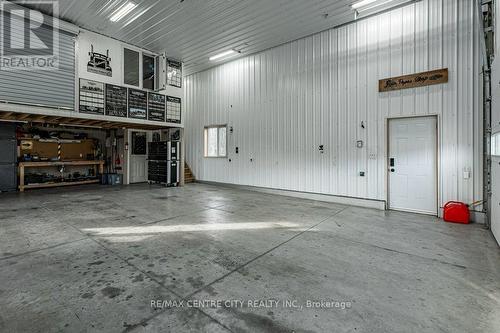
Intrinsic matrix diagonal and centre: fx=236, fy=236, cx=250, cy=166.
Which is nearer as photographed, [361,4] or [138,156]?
[361,4]

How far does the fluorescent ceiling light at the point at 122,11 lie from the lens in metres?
5.77

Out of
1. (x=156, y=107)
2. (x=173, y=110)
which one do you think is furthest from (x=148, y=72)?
(x=173, y=110)

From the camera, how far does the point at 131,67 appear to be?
771 cm

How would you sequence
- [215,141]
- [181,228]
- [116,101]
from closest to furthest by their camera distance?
[181,228] < [116,101] < [215,141]

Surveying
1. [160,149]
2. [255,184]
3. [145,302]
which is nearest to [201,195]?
[255,184]

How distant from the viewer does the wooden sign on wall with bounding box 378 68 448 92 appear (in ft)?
17.1

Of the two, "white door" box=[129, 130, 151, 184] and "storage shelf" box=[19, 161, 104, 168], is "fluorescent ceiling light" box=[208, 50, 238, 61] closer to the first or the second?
"white door" box=[129, 130, 151, 184]

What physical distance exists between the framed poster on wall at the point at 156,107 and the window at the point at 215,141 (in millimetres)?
2248

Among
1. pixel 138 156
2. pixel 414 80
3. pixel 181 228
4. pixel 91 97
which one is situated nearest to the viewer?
pixel 181 228

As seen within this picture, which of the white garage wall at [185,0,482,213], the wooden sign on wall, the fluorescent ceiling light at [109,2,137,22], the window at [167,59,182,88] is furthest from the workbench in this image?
the wooden sign on wall

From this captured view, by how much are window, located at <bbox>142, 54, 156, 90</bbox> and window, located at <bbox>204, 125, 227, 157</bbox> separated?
2901mm

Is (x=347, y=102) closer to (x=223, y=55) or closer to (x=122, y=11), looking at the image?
(x=223, y=55)

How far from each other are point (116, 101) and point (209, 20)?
12.1ft

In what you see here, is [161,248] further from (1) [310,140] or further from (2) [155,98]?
(2) [155,98]
